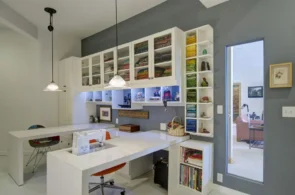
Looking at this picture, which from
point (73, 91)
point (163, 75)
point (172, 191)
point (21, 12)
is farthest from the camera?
point (73, 91)

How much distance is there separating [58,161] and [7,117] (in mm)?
3578

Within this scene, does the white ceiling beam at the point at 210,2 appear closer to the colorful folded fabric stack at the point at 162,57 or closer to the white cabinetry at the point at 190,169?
the colorful folded fabric stack at the point at 162,57

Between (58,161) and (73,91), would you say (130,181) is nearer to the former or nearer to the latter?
(58,161)

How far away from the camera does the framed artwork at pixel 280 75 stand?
1.80 m

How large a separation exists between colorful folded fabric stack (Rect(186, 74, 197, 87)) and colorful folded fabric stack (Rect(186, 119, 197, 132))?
508 millimetres

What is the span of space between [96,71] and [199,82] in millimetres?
2334

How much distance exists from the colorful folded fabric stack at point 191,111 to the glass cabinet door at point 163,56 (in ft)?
1.79

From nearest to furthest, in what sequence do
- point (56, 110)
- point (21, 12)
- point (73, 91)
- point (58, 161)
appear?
point (58, 161) < point (21, 12) < point (73, 91) < point (56, 110)

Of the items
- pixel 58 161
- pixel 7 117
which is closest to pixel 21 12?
pixel 7 117

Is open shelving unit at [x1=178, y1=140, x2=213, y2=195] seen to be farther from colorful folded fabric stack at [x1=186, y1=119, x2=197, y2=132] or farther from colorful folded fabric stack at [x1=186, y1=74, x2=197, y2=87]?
colorful folded fabric stack at [x1=186, y1=74, x2=197, y2=87]

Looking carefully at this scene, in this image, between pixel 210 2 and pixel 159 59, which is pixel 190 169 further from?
pixel 210 2

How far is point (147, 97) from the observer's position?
9.37 feet

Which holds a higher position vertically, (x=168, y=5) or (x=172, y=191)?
(x=168, y=5)

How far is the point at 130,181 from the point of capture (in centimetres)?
275
